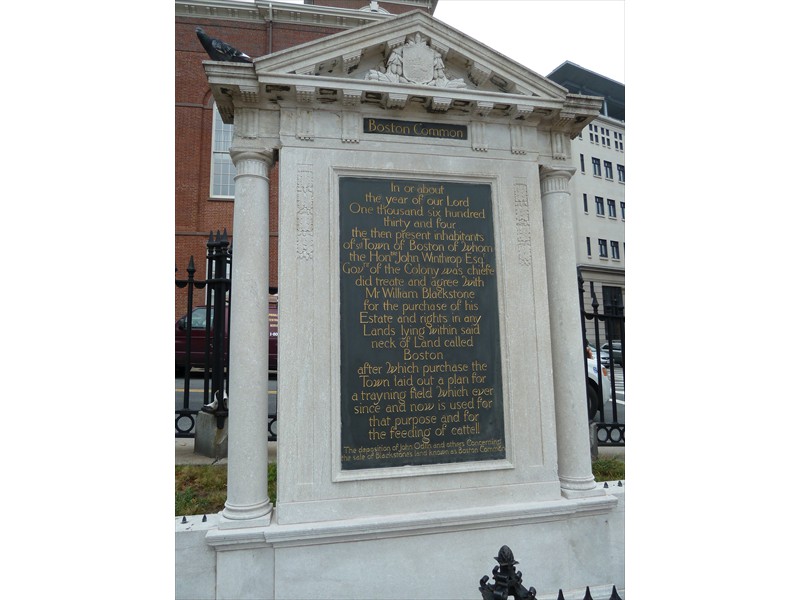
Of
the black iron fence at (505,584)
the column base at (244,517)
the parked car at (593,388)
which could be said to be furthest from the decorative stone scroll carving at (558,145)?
the column base at (244,517)

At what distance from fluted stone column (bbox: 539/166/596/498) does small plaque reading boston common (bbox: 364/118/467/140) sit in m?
0.96

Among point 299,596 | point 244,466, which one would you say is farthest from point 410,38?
point 299,596

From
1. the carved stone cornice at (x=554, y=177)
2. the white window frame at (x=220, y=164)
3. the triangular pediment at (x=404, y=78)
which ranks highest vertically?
the white window frame at (x=220, y=164)

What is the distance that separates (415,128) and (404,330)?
1.99m

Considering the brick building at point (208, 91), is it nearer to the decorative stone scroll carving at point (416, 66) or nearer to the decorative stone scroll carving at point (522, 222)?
the decorative stone scroll carving at point (416, 66)

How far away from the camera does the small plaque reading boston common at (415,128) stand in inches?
182

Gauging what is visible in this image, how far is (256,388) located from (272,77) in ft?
8.88

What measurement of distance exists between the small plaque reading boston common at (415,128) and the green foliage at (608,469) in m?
4.20

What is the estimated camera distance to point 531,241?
15.5ft

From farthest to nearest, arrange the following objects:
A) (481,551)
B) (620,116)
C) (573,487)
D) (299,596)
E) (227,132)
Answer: (620,116) < (227,132) < (573,487) < (481,551) < (299,596)

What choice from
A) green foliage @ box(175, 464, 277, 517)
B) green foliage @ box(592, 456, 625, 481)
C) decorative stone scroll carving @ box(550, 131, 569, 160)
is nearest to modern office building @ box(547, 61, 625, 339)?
green foliage @ box(592, 456, 625, 481)

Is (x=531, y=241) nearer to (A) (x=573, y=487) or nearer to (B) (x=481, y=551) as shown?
(A) (x=573, y=487)

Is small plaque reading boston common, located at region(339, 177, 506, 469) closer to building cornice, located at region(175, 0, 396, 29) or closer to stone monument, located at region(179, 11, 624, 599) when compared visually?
stone monument, located at region(179, 11, 624, 599)

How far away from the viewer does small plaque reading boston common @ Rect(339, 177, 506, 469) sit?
424 centimetres
